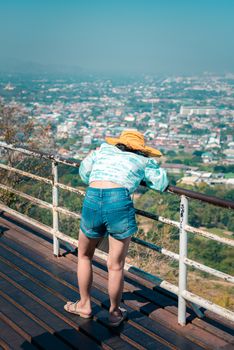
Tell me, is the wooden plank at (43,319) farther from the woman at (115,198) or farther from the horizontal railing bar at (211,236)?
the horizontal railing bar at (211,236)

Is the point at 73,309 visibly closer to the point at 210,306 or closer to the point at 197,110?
the point at 210,306

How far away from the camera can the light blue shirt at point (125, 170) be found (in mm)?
3238

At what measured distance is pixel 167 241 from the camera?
36.2ft

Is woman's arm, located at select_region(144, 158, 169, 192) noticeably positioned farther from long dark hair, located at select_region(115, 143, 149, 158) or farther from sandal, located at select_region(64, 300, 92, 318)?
sandal, located at select_region(64, 300, 92, 318)

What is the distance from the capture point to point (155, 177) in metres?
3.35

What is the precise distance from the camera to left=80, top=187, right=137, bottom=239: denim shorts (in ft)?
10.5

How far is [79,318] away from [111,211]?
922 mm

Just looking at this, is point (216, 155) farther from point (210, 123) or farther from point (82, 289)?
point (82, 289)

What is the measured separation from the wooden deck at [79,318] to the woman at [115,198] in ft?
0.64

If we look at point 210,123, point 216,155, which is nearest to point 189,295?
point 216,155

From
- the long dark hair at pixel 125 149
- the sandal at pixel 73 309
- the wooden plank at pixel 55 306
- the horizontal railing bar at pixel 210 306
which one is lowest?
the wooden plank at pixel 55 306

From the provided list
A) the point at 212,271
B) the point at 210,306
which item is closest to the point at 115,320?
the point at 210,306

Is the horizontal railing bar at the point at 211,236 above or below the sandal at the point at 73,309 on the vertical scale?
above

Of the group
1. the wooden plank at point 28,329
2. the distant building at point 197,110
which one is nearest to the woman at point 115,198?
the wooden plank at point 28,329
